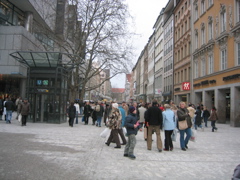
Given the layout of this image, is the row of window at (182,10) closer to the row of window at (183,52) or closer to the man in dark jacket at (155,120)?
the row of window at (183,52)

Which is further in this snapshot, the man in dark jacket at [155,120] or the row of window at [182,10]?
the row of window at [182,10]

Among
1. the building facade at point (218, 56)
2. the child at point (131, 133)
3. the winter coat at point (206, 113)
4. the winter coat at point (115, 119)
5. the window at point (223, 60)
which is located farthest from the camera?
the window at point (223, 60)

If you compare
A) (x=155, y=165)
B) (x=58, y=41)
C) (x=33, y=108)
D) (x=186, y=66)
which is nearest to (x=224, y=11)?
(x=186, y=66)

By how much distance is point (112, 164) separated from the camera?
695cm

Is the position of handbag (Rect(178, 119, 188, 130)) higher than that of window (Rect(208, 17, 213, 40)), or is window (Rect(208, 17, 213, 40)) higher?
window (Rect(208, 17, 213, 40))

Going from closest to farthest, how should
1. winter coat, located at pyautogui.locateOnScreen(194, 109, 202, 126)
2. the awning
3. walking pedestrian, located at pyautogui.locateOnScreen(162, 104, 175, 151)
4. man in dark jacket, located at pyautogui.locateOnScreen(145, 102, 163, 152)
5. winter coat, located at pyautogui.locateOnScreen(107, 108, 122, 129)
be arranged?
man in dark jacket, located at pyautogui.locateOnScreen(145, 102, 163, 152)
walking pedestrian, located at pyautogui.locateOnScreen(162, 104, 175, 151)
winter coat, located at pyautogui.locateOnScreen(107, 108, 122, 129)
the awning
winter coat, located at pyautogui.locateOnScreen(194, 109, 202, 126)

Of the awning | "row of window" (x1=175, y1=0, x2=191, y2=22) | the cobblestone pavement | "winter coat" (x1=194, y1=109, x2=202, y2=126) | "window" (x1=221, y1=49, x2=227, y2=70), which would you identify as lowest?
the cobblestone pavement

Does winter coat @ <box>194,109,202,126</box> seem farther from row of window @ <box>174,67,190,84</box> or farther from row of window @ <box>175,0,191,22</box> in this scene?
row of window @ <box>175,0,191,22</box>

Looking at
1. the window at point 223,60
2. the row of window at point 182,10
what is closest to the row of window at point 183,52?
the row of window at point 182,10

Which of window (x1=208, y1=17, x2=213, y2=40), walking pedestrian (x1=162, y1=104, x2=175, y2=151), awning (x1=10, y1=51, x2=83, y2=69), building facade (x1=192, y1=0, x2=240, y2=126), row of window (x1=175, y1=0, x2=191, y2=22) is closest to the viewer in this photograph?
walking pedestrian (x1=162, y1=104, x2=175, y2=151)

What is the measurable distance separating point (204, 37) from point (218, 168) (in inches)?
963

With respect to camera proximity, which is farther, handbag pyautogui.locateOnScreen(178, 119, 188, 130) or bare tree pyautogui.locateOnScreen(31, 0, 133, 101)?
bare tree pyautogui.locateOnScreen(31, 0, 133, 101)

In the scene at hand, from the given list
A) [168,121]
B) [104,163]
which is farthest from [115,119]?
[104,163]

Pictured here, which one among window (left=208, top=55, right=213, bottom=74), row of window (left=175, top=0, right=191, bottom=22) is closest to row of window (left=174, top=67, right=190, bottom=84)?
window (left=208, top=55, right=213, bottom=74)
